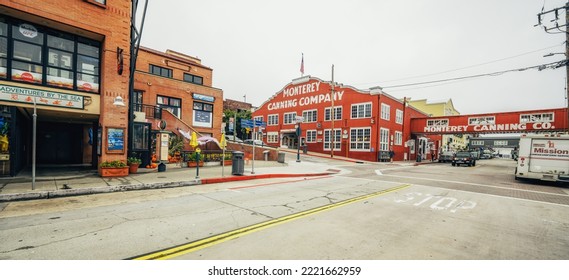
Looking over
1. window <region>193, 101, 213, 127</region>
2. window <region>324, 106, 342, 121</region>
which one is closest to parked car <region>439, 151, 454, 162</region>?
window <region>324, 106, 342, 121</region>

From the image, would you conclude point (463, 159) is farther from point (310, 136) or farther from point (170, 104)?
point (170, 104)

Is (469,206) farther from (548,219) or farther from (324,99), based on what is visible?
(324,99)

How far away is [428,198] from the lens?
8555 millimetres

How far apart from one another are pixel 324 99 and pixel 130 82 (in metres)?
25.9

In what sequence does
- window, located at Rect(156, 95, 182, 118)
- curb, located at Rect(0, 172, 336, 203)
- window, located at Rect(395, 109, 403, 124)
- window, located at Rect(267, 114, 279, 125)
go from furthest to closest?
window, located at Rect(267, 114, 279, 125) → window, located at Rect(395, 109, 403, 124) → window, located at Rect(156, 95, 182, 118) → curb, located at Rect(0, 172, 336, 203)

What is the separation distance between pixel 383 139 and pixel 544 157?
697 inches

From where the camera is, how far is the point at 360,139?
30828mm

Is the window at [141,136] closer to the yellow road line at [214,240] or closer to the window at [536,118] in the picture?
the yellow road line at [214,240]

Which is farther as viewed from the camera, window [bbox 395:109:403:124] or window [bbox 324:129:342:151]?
window [bbox 395:109:403:124]

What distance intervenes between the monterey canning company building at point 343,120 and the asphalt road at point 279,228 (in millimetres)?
18578

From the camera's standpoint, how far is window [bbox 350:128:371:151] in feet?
98.4

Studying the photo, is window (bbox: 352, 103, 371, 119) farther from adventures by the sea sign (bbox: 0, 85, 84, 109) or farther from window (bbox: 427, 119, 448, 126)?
adventures by the sea sign (bbox: 0, 85, 84, 109)

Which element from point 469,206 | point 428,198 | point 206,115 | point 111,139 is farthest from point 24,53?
point 469,206

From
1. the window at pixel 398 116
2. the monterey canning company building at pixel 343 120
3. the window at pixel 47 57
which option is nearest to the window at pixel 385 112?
the monterey canning company building at pixel 343 120
